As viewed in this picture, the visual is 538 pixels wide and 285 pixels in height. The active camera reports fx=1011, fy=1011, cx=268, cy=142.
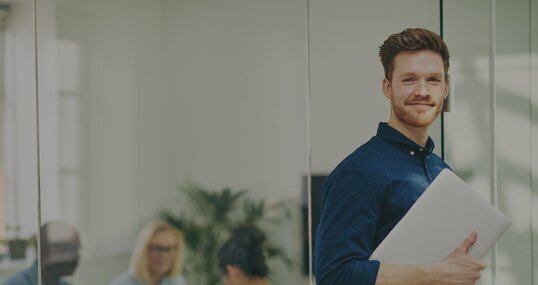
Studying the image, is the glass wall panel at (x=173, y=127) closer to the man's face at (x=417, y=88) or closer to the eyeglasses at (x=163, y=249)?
the eyeglasses at (x=163, y=249)

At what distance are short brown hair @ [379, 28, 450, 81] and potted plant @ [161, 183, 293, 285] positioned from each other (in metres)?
2.30

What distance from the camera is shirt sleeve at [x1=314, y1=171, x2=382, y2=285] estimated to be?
190cm

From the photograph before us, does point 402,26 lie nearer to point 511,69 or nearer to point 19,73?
point 511,69

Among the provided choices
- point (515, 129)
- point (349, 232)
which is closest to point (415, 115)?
point (349, 232)

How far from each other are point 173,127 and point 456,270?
8.34 feet

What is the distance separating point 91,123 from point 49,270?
629 millimetres

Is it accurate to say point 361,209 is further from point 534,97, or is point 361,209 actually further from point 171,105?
point 171,105

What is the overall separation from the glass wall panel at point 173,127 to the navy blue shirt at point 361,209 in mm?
2359

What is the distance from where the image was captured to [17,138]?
4098 millimetres

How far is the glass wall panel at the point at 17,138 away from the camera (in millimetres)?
4062

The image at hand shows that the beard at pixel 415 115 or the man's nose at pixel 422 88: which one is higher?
the man's nose at pixel 422 88

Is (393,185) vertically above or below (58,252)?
above

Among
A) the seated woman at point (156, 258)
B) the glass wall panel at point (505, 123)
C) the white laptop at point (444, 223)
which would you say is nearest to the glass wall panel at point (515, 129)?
the glass wall panel at point (505, 123)

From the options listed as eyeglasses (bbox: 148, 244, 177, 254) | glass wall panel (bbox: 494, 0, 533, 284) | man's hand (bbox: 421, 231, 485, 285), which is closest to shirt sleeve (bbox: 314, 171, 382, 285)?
man's hand (bbox: 421, 231, 485, 285)
